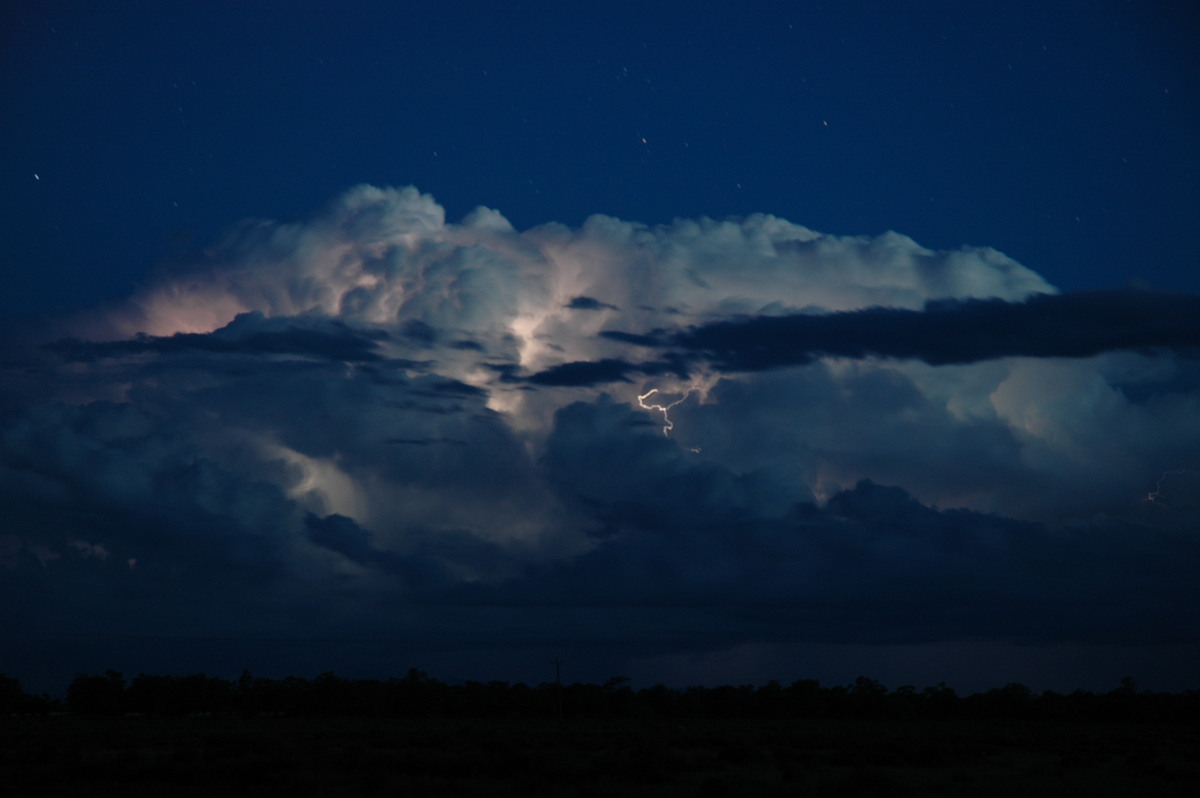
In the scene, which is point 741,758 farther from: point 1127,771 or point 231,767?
point 231,767

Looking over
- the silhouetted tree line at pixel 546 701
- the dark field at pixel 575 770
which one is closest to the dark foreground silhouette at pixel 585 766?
the dark field at pixel 575 770

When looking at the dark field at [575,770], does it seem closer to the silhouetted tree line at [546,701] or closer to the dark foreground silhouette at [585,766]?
the dark foreground silhouette at [585,766]

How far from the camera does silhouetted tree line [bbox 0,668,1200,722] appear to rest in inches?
6088

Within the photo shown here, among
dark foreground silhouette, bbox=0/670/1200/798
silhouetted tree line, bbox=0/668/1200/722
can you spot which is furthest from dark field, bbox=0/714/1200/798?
silhouetted tree line, bbox=0/668/1200/722

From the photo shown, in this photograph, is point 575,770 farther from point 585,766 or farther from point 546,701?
point 546,701

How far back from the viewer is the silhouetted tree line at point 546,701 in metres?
155

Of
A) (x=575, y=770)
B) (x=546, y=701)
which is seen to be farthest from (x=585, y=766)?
(x=546, y=701)

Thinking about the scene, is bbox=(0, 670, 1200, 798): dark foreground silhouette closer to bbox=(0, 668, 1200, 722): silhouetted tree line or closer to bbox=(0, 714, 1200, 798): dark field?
bbox=(0, 714, 1200, 798): dark field

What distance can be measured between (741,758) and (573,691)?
117m

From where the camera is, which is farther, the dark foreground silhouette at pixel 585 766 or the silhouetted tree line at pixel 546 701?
the silhouetted tree line at pixel 546 701

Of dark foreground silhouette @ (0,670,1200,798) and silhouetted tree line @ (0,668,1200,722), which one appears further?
silhouetted tree line @ (0,668,1200,722)

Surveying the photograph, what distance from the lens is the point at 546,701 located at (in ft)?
522

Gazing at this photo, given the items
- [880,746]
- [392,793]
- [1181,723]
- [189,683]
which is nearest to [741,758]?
[880,746]

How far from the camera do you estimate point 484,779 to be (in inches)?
1564
